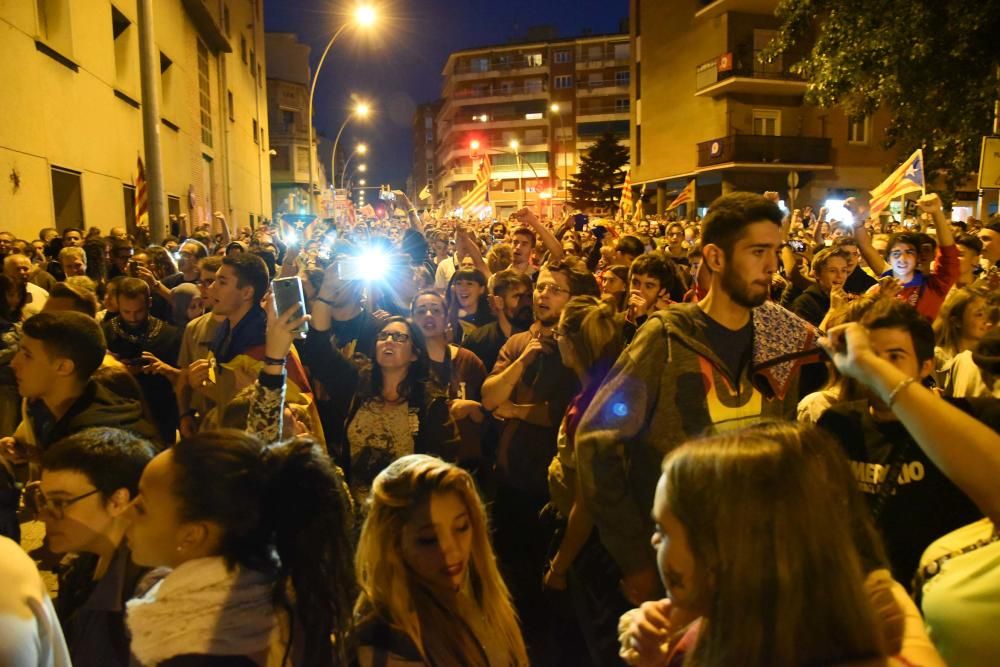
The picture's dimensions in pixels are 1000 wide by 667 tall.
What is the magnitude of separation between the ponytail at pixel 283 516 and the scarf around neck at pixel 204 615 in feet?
0.17

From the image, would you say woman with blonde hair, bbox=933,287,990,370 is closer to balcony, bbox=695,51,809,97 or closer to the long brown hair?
the long brown hair

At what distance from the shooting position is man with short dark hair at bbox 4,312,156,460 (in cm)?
339

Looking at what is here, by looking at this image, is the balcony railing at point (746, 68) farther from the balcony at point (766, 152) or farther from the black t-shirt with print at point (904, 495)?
the black t-shirt with print at point (904, 495)

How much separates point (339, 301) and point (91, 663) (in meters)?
3.55

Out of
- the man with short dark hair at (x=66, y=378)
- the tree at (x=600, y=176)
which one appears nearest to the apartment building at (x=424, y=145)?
the tree at (x=600, y=176)

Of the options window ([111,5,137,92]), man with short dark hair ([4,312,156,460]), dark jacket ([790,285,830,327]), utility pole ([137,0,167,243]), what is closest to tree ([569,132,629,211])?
window ([111,5,137,92])

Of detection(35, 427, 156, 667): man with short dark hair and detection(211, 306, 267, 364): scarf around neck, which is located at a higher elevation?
detection(211, 306, 267, 364): scarf around neck

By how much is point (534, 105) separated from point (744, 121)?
6219 centimetres

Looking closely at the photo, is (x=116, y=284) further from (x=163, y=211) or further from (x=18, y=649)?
(x=163, y=211)

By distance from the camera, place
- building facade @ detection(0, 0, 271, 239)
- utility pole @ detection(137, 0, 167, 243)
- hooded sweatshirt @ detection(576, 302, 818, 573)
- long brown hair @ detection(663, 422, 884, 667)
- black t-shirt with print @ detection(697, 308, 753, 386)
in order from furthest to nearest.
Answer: building facade @ detection(0, 0, 271, 239), utility pole @ detection(137, 0, 167, 243), black t-shirt with print @ detection(697, 308, 753, 386), hooded sweatshirt @ detection(576, 302, 818, 573), long brown hair @ detection(663, 422, 884, 667)

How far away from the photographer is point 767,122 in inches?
1305

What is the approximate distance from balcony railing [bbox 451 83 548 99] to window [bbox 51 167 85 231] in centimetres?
8056

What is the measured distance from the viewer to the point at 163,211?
12055mm

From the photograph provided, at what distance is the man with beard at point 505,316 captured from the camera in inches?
223
